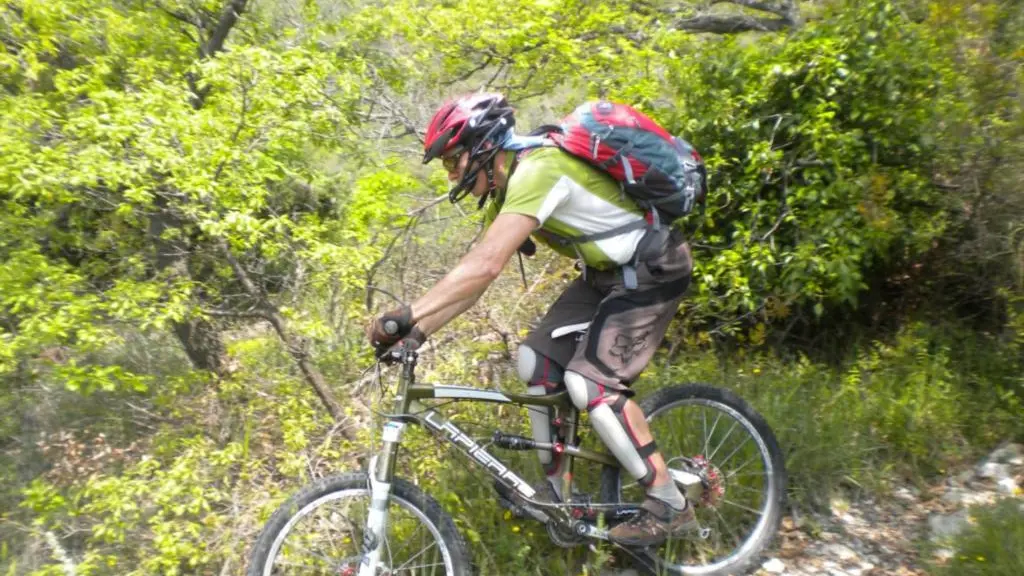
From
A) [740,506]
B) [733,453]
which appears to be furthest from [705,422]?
[740,506]

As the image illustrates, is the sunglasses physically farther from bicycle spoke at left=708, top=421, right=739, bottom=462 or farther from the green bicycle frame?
bicycle spoke at left=708, top=421, right=739, bottom=462

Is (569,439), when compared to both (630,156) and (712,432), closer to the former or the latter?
(712,432)

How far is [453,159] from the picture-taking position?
2975 mm

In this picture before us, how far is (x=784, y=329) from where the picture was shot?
527cm

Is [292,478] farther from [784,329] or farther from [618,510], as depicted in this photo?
[784,329]

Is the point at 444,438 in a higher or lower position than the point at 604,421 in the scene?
lower

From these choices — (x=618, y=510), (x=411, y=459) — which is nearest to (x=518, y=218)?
(x=618, y=510)

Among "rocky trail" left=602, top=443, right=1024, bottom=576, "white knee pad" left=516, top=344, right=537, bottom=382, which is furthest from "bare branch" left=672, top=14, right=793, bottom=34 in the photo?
"white knee pad" left=516, top=344, right=537, bottom=382

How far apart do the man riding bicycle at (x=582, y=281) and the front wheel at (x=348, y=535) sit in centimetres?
57

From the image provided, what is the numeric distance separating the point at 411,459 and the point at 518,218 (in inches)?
67.0

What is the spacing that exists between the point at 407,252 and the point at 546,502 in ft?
8.42

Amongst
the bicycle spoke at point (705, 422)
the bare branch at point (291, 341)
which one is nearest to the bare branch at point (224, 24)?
the bare branch at point (291, 341)

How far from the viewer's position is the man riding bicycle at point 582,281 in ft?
8.60

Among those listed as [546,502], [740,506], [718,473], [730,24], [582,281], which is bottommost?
[546,502]
